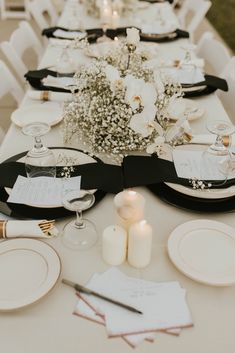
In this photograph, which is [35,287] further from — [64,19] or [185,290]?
[64,19]

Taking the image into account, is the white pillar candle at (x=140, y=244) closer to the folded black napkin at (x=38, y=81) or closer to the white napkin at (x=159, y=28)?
the folded black napkin at (x=38, y=81)

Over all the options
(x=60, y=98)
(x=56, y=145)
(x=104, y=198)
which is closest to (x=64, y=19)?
(x=60, y=98)

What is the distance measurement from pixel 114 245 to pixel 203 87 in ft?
4.23

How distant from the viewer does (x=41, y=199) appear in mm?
1262

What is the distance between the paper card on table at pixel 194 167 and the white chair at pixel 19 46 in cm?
138

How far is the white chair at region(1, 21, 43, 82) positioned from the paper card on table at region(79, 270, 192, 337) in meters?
1.77

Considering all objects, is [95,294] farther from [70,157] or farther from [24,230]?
[70,157]

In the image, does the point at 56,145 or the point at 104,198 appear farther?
the point at 56,145

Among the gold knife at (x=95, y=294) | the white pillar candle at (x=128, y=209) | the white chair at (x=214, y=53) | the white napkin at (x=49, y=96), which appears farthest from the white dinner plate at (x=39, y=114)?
the white chair at (x=214, y=53)

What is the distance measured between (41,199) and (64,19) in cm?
228

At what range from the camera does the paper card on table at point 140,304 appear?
2.96 feet

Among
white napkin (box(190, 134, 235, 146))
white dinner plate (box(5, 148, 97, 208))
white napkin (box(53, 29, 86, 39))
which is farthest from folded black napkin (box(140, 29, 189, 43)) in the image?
white dinner plate (box(5, 148, 97, 208))

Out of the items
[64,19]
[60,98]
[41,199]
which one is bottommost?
[64,19]

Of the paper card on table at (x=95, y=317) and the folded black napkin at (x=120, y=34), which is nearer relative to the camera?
the paper card on table at (x=95, y=317)
